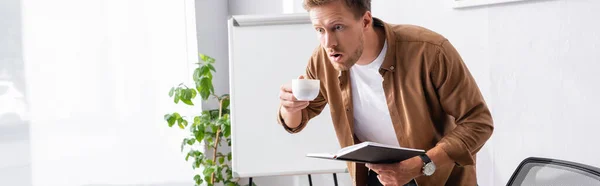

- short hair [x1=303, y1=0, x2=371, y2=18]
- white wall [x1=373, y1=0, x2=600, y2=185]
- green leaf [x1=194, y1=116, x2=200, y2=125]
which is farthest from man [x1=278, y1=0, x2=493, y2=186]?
green leaf [x1=194, y1=116, x2=200, y2=125]

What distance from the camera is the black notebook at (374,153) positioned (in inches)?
64.3

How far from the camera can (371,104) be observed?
215cm

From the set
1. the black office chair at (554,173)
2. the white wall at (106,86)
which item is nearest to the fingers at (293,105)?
the black office chair at (554,173)

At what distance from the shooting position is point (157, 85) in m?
3.74

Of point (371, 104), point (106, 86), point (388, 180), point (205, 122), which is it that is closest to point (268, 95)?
point (205, 122)

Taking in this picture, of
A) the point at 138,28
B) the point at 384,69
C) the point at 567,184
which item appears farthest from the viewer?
the point at 138,28

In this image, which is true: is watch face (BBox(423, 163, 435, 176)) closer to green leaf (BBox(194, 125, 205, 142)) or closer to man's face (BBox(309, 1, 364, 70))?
man's face (BBox(309, 1, 364, 70))

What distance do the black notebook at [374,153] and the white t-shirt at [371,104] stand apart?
0.29 meters

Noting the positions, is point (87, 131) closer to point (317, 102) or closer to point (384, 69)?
point (317, 102)

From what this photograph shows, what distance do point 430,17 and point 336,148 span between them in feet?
2.42

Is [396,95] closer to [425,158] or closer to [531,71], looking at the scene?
[425,158]

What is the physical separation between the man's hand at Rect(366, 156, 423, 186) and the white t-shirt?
0.82 ft

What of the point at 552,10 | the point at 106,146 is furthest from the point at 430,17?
the point at 106,146

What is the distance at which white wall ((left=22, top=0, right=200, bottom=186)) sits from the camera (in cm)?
314
